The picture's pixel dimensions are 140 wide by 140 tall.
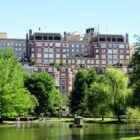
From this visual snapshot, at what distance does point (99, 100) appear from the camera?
98.2 metres

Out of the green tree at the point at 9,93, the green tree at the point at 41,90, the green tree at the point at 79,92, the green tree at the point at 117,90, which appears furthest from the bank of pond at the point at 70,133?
the green tree at the point at 79,92

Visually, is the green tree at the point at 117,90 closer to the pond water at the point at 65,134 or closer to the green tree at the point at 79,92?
the pond water at the point at 65,134

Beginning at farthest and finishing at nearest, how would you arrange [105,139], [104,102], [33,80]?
[33,80] → [104,102] → [105,139]

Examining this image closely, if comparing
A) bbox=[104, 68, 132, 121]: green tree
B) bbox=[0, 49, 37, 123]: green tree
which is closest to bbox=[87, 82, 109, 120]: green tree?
bbox=[104, 68, 132, 121]: green tree

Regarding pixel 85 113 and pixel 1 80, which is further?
pixel 85 113

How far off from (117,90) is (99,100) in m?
5.07

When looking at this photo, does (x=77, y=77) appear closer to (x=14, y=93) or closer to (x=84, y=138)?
(x=14, y=93)

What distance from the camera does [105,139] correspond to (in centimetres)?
5356

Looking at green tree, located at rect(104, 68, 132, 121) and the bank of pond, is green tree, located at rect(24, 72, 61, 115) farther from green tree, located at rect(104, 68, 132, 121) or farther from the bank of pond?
the bank of pond

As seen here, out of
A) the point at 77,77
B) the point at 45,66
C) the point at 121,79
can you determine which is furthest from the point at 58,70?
the point at 121,79

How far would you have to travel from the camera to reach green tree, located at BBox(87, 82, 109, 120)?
98000 millimetres

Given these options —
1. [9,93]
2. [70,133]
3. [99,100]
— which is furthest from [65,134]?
[99,100]

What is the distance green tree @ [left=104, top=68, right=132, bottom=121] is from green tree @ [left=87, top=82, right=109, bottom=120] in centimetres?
103

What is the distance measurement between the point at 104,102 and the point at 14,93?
2271cm
